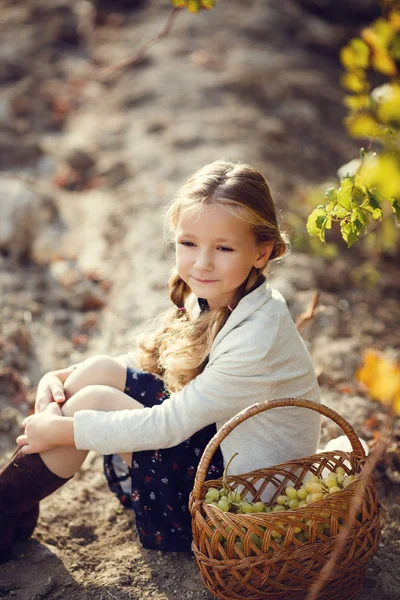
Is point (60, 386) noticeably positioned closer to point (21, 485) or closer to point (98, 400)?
point (98, 400)

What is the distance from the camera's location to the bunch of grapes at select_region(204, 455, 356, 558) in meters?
1.77

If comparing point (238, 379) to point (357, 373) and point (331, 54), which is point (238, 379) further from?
point (331, 54)

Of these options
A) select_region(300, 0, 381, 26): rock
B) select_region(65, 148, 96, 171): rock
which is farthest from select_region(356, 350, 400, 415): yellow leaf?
select_region(300, 0, 381, 26): rock

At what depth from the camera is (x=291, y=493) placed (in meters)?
1.94

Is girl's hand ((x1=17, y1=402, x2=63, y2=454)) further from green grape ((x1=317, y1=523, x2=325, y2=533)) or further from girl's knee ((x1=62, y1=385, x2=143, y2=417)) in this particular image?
green grape ((x1=317, y1=523, x2=325, y2=533))

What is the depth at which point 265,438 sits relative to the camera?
2.12m

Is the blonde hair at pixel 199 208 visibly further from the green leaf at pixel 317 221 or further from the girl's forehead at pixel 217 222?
the green leaf at pixel 317 221

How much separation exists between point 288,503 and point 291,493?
0.03 m

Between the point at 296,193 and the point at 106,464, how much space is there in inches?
135

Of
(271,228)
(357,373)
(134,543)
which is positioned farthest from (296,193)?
(134,543)

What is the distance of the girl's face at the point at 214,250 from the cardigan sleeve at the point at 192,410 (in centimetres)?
19

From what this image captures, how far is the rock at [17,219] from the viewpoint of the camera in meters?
4.36

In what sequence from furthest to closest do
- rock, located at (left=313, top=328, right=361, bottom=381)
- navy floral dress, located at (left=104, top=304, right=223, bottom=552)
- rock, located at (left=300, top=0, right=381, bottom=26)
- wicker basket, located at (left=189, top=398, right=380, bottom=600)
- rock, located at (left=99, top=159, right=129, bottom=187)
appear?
rock, located at (left=300, top=0, right=381, bottom=26)
rock, located at (left=99, top=159, right=129, bottom=187)
rock, located at (left=313, top=328, right=361, bottom=381)
navy floral dress, located at (left=104, top=304, right=223, bottom=552)
wicker basket, located at (left=189, top=398, right=380, bottom=600)

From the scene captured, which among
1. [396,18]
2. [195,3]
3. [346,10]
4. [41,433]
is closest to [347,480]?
[41,433]
